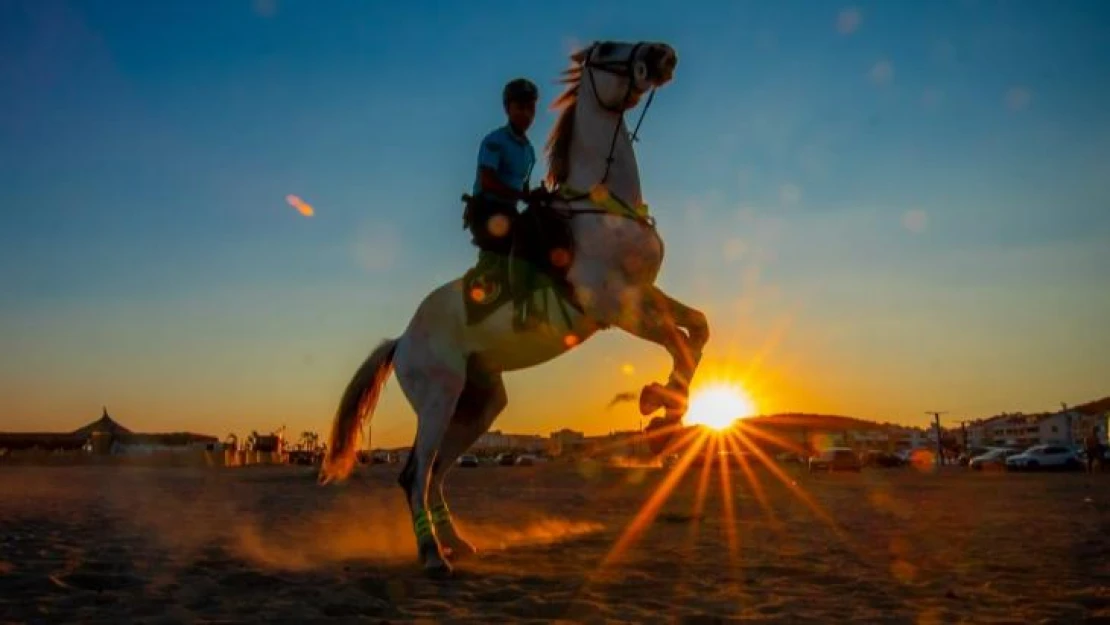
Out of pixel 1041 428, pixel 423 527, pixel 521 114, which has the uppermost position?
pixel 1041 428

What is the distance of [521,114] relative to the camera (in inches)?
272

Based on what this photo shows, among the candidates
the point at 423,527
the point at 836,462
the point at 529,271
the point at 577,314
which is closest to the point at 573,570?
the point at 423,527

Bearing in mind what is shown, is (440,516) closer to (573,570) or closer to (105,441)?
(573,570)

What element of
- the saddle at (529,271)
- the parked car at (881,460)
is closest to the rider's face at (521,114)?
the saddle at (529,271)

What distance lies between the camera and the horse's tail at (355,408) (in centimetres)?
832

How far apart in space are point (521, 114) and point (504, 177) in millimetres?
530

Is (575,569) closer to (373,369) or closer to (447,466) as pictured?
(447,466)

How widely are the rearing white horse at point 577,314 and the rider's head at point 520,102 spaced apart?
0.93 ft

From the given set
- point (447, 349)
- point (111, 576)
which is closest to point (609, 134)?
point (447, 349)

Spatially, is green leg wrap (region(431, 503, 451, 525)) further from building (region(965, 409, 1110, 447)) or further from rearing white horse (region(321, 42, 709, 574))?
building (region(965, 409, 1110, 447))

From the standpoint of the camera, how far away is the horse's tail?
8.32 metres

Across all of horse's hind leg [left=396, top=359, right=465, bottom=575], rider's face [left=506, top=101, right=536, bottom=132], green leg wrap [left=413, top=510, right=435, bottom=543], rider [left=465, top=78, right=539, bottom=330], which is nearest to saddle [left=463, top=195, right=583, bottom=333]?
rider [left=465, top=78, right=539, bottom=330]

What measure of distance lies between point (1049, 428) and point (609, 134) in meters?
149

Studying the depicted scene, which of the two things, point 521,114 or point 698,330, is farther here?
point 521,114
